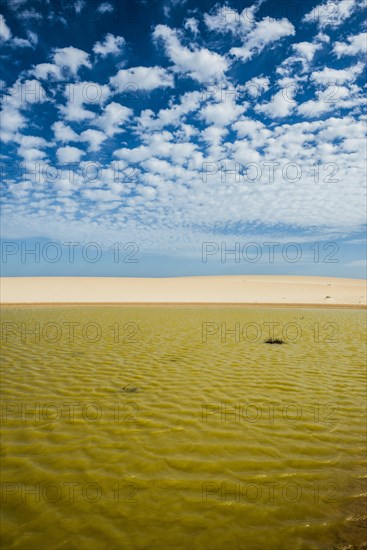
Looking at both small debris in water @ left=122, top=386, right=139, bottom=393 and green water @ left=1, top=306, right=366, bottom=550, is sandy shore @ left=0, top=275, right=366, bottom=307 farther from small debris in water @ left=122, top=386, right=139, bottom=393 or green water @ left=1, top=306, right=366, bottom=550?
small debris in water @ left=122, top=386, right=139, bottom=393

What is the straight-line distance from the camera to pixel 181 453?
6.04m

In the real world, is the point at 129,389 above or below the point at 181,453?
above

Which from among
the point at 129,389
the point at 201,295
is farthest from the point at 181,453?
the point at 201,295

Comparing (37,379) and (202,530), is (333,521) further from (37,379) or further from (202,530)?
(37,379)

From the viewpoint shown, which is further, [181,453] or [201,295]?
[201,295]

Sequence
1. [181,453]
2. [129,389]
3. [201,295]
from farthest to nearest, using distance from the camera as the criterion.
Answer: [201,295], [129,389], [181,453]

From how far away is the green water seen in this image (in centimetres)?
425

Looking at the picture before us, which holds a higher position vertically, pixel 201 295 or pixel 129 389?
pixel 201 295

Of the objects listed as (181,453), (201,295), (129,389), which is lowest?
(181,453)

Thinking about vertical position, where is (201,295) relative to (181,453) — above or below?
above

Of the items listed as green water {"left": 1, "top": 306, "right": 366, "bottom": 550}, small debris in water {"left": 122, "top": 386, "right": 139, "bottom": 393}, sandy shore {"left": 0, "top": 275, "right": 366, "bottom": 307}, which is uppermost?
sandy shore {"left": 0, "top": 275, "right": 366, "bottom": 307}

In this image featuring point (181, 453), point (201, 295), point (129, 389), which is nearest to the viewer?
point (181, 453)

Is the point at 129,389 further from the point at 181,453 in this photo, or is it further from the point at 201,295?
the point at 201,295

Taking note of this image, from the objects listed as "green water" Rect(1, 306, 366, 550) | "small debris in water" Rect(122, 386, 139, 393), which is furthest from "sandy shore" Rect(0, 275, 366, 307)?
"small debris in water" Rect(122, 386, 139, 393)
